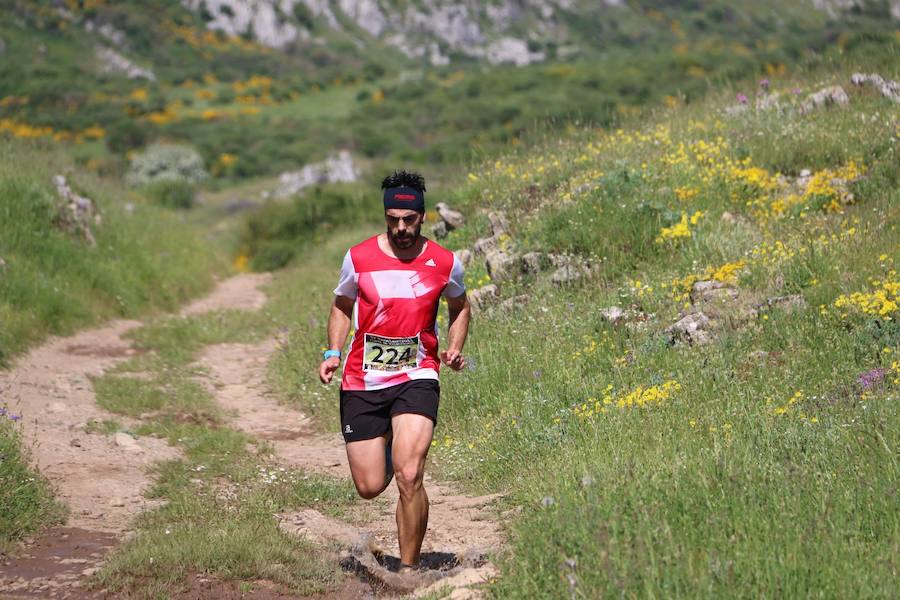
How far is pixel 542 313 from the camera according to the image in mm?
9273

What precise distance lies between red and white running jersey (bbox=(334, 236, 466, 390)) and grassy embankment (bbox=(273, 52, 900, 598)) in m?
1.12

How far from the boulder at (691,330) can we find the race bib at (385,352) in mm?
3300

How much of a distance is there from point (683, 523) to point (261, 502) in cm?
327

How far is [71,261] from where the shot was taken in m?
13.1

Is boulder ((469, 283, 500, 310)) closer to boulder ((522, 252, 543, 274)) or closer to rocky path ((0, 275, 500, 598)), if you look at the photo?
boulder ((522, 252, 543, 274))

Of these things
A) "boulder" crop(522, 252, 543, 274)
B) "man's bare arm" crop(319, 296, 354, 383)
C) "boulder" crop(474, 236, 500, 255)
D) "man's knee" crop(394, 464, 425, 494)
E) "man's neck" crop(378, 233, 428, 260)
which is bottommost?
"boulder" crop(474, 236, 500, 255)

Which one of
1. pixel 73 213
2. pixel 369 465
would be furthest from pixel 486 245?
pixel 73 213

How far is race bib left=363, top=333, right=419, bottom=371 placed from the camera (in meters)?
5.17

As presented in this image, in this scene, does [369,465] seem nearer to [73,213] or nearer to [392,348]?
[392,348]

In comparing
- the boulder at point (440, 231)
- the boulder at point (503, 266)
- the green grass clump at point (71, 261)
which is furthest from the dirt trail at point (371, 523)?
the boulder at point (440, 231)

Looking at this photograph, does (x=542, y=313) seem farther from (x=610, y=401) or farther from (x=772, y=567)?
(x=772, y=567)

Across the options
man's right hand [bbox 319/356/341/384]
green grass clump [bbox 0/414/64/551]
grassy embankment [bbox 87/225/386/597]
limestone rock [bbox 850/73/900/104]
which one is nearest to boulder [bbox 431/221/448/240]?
grassy embankment [bbox 87/225/386/597]

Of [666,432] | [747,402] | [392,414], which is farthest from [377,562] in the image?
[747,402]

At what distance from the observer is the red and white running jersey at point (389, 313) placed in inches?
203
